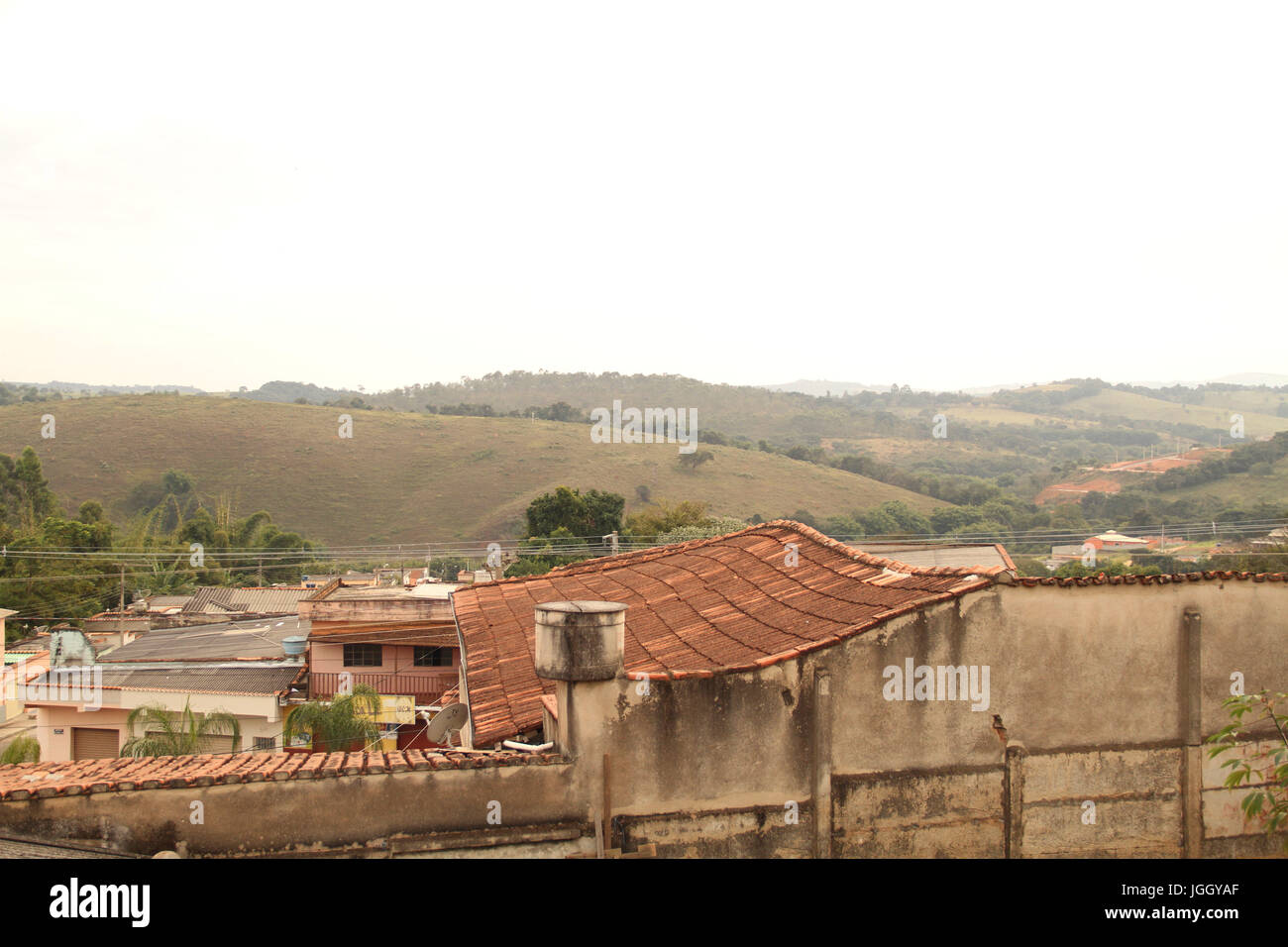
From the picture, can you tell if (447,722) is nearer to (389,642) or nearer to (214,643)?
(389,642)

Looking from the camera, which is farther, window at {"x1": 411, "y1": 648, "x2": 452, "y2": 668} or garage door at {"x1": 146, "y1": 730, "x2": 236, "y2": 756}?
window at {"x1": 411, "y1": 648, "x2": 452, "y2": 668}

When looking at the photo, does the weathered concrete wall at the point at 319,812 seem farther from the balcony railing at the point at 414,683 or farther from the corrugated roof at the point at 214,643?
the corrugated roof at the point at 214,643

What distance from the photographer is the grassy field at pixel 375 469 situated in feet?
257

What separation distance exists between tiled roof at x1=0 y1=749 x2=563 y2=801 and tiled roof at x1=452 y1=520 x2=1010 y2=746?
52.7 inches

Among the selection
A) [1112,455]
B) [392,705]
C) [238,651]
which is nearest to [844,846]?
[392,705]

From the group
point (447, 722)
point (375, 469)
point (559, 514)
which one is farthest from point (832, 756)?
point (375, 469)

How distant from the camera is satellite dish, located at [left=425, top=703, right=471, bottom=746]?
487 inches

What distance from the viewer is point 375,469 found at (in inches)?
3499

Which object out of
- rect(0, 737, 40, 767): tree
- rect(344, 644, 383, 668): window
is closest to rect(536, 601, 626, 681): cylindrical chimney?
rect(0, 737, 40, 767): tree

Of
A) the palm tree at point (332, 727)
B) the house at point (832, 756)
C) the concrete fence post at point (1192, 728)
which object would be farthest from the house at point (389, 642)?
the concrete fence post at point (1192, 728)

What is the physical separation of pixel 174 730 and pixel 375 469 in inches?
2870

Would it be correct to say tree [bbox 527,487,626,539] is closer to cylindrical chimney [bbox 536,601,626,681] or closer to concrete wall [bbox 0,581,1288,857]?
concrete wall [bbox 0,581,1288,857]

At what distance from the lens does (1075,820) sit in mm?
8922

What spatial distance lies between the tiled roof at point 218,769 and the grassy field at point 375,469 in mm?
66341
